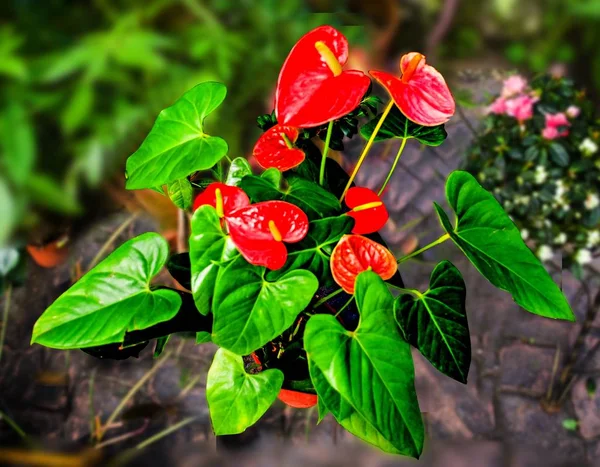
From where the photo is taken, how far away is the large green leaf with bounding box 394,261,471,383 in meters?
0.68

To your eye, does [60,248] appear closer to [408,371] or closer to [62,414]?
[62,414]

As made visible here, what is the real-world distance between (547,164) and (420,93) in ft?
3.43

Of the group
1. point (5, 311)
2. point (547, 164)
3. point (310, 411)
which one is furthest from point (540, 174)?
point (5, 311)

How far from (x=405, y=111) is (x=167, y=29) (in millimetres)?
1511

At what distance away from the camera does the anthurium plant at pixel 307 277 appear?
0.66m

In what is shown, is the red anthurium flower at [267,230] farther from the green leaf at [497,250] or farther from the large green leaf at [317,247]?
the green leaf at [497,250]

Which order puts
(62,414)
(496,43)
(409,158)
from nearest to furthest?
(62,414) < (409,158) < (496,43)

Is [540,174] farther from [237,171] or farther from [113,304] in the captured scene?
[113,304]

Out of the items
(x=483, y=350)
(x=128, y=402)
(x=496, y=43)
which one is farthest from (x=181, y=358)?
(x=496, y=43)

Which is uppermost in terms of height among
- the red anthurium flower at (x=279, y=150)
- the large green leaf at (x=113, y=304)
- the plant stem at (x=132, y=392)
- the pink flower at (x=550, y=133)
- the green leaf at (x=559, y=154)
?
the red anthurium flower at (x=279, y=150)

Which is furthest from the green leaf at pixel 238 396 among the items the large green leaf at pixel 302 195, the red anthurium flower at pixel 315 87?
the red anthurium flower at pixel 315 87

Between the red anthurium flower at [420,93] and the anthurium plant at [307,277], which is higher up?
the red anthurium flower at [420,93]

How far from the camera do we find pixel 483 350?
170 centimetres

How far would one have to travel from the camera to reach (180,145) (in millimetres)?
795
